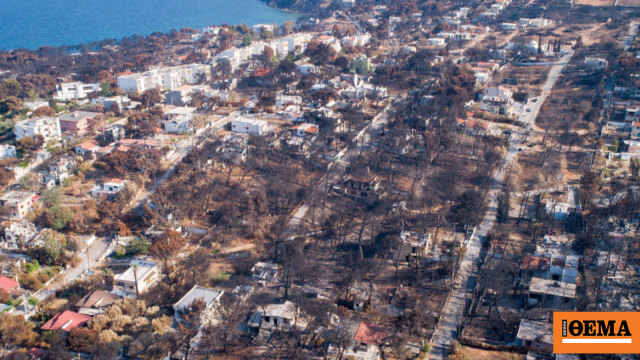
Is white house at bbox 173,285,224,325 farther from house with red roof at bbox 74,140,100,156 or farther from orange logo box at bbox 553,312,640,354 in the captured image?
house with red roof at bbox 74,140,100,156

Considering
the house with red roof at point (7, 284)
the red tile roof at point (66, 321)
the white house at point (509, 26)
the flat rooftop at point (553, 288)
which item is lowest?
the red tile roof at point (66, 321)

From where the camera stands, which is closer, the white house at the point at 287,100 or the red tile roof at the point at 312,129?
the red tile roof at the point at 312,129

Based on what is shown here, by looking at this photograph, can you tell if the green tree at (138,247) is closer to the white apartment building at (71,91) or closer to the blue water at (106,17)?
the white apartment building at (71,91)

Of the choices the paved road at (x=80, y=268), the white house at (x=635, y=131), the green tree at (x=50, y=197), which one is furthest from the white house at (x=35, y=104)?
the white house at (x=635, y=131)

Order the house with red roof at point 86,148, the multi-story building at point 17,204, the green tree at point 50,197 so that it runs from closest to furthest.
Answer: the multi-story building at point 17,204 < the green tree at point 50,197 < the house with red roof at point 86,148

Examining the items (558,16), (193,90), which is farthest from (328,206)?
(558,16)

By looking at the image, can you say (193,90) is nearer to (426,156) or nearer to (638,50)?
(426,156)

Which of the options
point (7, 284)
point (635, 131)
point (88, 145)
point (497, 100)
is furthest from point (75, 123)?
point (635, 131)
